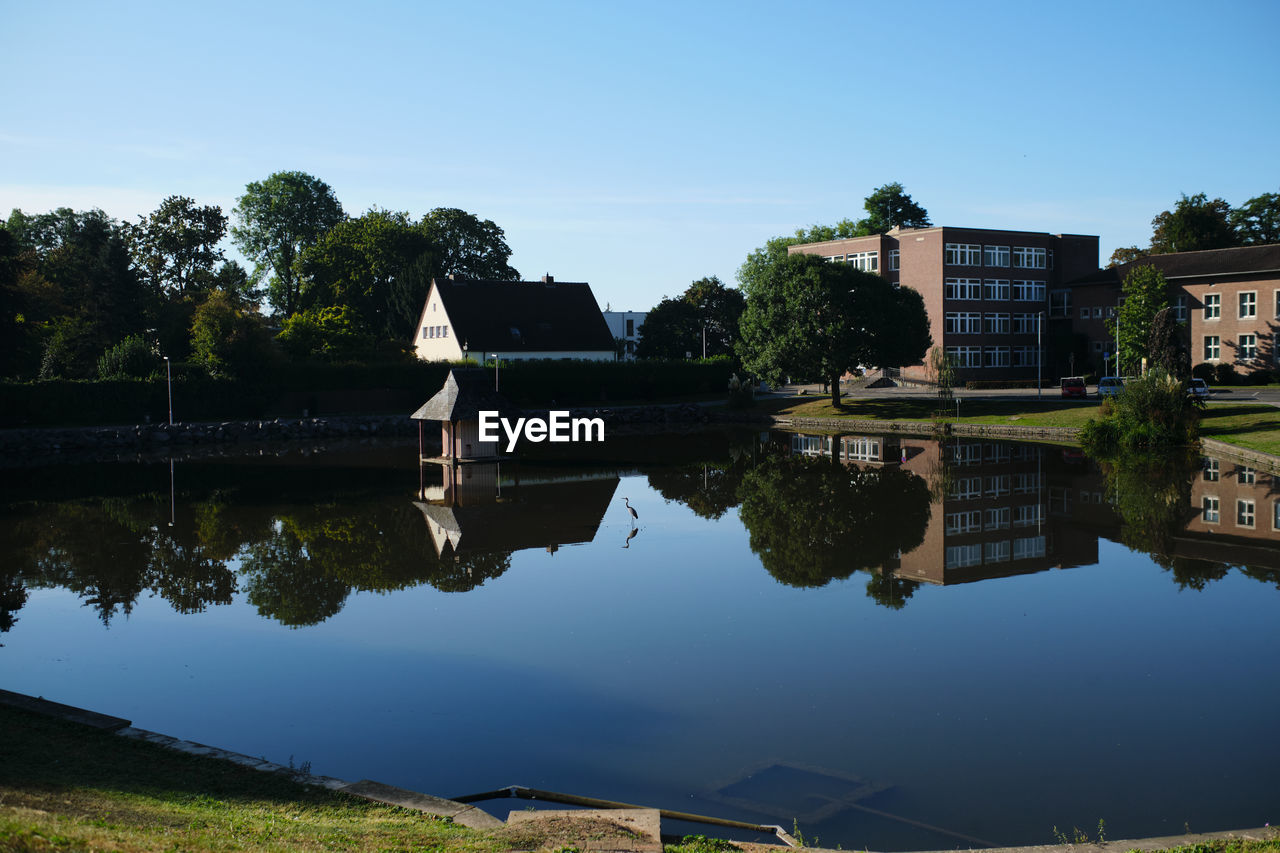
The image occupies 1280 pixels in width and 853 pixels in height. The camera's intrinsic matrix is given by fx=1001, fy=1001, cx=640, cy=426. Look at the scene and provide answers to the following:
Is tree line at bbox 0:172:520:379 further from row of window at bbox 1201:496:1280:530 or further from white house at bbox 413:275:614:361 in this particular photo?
row of window at bbox 1201:496:1280:530

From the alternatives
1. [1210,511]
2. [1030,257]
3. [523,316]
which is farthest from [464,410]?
[1030,257]

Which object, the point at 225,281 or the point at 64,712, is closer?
the point at 64,712

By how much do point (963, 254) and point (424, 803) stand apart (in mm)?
68403

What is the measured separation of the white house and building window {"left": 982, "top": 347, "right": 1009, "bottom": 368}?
26.7m

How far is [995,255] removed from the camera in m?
71.6

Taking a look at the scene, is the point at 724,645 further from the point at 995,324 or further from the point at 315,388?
the point at 995,324

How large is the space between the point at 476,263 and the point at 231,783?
76.3m

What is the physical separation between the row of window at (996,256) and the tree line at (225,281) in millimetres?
35881

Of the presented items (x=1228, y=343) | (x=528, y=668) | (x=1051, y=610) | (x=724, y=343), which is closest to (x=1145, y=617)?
(x=1051, y=610)

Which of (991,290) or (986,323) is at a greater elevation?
(991,290)

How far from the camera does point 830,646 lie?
1330 centimetres

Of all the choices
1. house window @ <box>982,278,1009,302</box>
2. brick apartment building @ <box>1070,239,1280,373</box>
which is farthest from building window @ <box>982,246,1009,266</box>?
brick apartment building @ <box>1070,239,1280,373</box>

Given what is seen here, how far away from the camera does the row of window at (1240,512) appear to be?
71.2 feet

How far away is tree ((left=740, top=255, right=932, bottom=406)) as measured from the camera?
170ft
